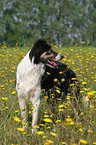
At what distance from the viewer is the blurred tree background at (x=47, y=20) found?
1898 centimetres

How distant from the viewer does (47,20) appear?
63.8 ft

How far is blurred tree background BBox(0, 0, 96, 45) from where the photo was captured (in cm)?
1898

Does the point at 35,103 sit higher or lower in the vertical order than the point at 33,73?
lower

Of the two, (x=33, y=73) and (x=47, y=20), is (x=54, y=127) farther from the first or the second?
(x=47, y=20)

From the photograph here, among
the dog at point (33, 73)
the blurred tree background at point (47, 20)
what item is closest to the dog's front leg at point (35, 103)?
the dog at point (33, 73)

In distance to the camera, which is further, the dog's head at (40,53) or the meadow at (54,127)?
the dog's head at (40,53)

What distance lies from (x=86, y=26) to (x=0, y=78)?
1697cm

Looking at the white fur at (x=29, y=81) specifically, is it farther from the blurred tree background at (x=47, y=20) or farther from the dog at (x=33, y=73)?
the blurred tree background at (x=47, y=20)

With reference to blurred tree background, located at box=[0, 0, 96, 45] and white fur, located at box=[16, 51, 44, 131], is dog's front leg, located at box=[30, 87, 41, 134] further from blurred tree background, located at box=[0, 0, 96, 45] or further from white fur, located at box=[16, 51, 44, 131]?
blurred tree background, located at box=[0, 0, 96, 45]

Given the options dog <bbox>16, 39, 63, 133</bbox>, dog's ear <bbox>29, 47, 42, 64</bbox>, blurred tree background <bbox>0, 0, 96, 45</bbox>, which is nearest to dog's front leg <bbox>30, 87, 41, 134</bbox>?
dog <bbox>16, 39, 63, 133</bbox>

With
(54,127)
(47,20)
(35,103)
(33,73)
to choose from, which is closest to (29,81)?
(33,73)

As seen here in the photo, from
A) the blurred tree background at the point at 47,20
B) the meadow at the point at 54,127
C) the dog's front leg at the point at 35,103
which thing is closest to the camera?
the meadow at the point at 54,127

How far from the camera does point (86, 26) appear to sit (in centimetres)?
1927

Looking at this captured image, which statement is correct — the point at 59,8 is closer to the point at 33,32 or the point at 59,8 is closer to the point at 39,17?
the point at 39,17
